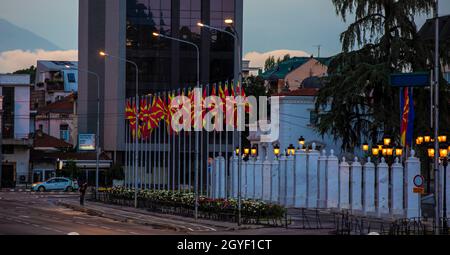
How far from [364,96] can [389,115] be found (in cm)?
333

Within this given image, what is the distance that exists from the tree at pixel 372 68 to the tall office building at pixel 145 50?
171 feet

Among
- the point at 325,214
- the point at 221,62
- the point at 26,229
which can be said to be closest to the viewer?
the point at 26,229

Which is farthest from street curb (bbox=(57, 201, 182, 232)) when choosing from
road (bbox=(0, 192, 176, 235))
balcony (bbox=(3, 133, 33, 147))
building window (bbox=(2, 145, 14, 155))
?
building window (bbox=(2, 145, 14, 155))

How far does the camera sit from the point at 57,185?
104 m

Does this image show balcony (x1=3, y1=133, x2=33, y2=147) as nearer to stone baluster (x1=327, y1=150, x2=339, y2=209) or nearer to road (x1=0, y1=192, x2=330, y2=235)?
road (x1=0, y1=192, x2=330, y2=235)

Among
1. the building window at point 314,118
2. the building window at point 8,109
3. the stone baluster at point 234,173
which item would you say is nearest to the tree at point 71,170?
the building window at point 8,109

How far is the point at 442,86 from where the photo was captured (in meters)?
63.8

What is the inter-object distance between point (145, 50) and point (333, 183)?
62.6 metres

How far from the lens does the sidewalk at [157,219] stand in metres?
49.7

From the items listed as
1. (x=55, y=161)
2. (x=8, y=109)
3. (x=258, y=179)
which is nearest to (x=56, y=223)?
(x=258, y=179)

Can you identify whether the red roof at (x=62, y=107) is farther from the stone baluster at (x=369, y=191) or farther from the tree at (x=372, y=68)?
the stone baluster at (x=369, y=191)
